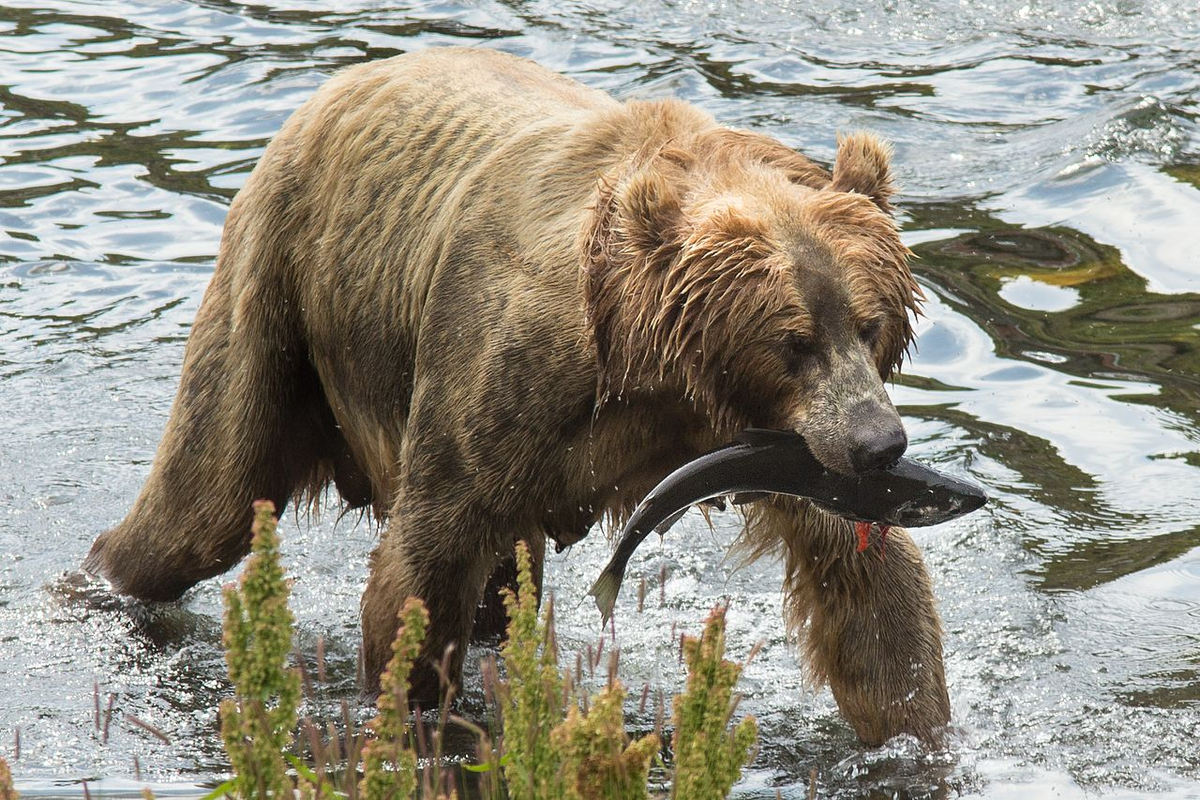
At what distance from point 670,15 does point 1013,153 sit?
3.48 m

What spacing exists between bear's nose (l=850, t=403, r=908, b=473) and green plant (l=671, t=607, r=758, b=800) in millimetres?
1055

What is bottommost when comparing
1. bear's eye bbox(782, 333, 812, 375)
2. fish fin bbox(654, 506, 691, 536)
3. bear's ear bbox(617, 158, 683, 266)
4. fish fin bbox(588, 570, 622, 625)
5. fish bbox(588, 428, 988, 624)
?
fish fin bbox(588, 570, 622, 625)

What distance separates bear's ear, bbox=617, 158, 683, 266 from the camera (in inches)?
174

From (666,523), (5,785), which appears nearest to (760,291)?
(666,523)

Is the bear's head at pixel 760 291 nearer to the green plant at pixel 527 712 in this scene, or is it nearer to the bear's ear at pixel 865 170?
the bear's ear at pixel 865 170

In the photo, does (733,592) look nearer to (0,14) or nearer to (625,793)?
(625,793)

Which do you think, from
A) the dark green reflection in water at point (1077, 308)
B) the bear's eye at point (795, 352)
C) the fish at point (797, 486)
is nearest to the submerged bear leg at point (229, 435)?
the fish at point (797, 486)

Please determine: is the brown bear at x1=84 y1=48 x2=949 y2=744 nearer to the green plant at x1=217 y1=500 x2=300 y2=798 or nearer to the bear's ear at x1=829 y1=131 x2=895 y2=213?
the bear's ear at x1=829 y1=131 x2=895 y2=213

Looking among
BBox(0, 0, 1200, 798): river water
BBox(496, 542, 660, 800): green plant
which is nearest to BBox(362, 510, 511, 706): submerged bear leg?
BBox(0, 0, 1200, 798): river water

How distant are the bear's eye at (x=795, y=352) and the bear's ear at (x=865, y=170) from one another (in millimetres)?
551

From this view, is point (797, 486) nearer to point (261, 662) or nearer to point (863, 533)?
→ point (863, 533)

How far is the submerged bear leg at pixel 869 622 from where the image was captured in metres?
5.06

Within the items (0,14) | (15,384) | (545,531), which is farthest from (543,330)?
(0,14)

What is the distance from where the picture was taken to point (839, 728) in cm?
559
